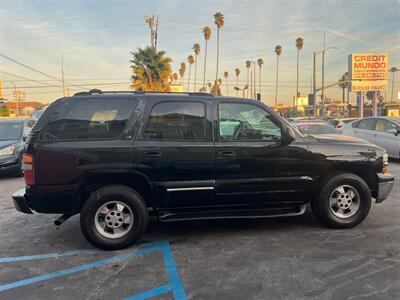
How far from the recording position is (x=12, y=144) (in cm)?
908

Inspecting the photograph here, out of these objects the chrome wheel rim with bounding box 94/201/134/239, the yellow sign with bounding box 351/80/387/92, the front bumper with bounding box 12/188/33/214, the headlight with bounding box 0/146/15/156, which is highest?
the yellow sign with bounding box 351/80/387/92

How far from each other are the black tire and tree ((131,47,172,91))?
2516 centimetres

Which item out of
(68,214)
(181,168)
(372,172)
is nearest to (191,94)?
(181,168)

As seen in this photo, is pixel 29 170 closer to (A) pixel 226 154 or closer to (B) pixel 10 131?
(A) pixel 226 154

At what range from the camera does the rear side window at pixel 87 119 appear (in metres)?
4.08

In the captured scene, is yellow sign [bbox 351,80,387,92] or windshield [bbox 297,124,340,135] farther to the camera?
yellow sign [bbox 351,80,387,92]

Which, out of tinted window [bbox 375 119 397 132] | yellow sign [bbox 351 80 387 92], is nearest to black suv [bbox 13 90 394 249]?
tinted window [bbox 375 119 397 132]

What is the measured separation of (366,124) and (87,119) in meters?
10.0

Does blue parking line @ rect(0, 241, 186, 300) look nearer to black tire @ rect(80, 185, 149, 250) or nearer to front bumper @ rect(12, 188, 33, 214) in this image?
black tire @ rect(80, 185, 149, 250)

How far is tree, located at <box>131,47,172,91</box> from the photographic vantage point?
28719mm

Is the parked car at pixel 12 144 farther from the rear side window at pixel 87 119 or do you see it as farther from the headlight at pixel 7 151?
the rear side window at pixel 87 119

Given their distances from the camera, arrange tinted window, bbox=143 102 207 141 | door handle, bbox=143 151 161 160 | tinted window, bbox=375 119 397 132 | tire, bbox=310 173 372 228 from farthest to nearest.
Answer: tinted window, bbox=375 119 397 132, tire, bbox=310 173 372 228, tinted window, bbox=143 102 207 141, door handle, bbox=143 151 161 160

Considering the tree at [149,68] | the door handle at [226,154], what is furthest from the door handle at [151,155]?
the tree at [149,68]

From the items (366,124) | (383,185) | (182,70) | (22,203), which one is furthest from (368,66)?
(182,70)
